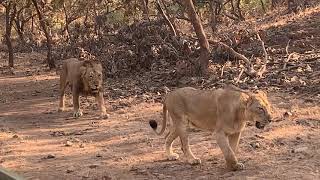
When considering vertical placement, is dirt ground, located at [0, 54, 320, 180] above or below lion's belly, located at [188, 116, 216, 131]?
below

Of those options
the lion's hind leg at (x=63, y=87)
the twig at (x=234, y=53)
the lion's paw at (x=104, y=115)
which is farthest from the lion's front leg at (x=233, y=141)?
the lion's hind leg at (x=63, y=87)

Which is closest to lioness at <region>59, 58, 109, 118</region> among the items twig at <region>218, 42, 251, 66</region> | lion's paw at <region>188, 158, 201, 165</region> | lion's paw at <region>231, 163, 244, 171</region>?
twig at <region>218, 42, 251, 66</region>

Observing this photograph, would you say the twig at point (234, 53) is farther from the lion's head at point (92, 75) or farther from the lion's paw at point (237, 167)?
the lion's paw at point (237, 167)

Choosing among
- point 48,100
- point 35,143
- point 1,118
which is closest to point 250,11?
point 48,100

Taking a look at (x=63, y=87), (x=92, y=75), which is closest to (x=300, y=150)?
(x=92, y=75)

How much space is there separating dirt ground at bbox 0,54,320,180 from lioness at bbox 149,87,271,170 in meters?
0.27

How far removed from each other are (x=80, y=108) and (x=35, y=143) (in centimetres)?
308

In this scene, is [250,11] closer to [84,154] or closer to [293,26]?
[293,26]

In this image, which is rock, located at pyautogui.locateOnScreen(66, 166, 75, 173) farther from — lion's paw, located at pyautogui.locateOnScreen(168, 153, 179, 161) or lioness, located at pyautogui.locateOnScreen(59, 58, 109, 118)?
lioness, located at pyautogui.locateOnScreen(59, 58, 109, 118)

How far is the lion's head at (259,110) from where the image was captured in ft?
19.9

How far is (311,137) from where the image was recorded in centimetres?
743

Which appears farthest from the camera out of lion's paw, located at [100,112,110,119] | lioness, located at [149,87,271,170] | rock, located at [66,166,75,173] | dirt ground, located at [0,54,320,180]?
lion's paw, located at [100,112,110,119]

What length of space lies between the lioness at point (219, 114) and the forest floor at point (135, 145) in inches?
11.1

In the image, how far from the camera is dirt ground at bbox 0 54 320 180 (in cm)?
659
